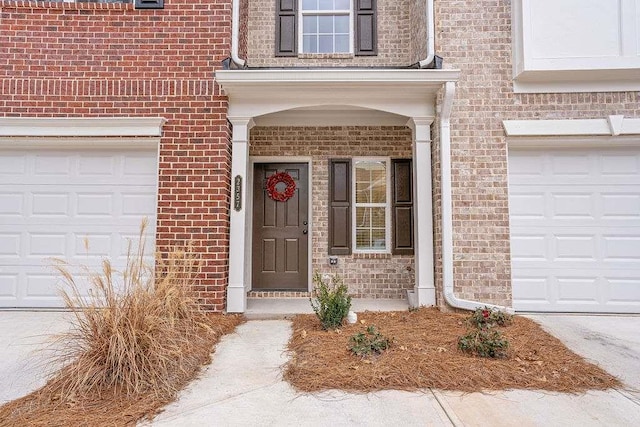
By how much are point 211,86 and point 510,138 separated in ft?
12.4

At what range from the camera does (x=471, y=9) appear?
16.1 feet

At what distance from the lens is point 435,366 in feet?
9.65

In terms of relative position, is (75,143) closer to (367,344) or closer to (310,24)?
(310,24)

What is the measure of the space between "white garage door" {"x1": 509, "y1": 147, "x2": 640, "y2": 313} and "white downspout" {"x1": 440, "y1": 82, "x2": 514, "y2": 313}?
0.71 metres

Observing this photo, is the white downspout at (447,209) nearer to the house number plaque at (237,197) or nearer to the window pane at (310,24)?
the house number plaque at (237,197)

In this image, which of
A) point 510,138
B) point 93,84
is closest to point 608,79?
point 510,138

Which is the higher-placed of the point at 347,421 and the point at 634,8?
the point at 634,8

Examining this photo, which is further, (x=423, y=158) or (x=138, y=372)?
(x=423, y=158)

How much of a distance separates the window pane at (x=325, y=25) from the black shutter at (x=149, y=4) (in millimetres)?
2481

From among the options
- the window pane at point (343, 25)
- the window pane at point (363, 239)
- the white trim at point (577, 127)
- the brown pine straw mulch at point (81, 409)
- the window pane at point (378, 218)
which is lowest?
the brown pine straw mulch at point (81, 409)

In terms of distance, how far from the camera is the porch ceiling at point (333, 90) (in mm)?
4527

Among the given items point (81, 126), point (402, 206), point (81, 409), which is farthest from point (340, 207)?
point (81, 409)

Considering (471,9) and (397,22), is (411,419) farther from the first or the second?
(397,22)

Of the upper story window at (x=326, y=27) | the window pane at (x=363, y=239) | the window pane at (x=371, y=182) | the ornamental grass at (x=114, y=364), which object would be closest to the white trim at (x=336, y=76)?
the window pane at (x=371, y=182)
